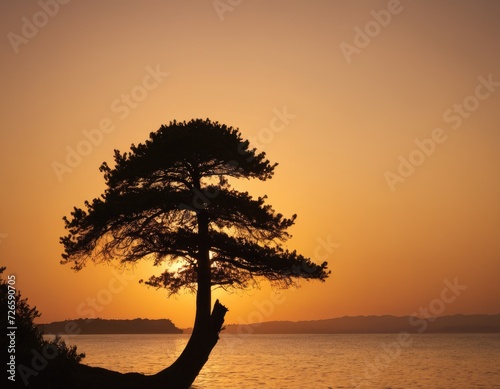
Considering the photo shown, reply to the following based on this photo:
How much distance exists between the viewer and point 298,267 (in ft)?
95.8

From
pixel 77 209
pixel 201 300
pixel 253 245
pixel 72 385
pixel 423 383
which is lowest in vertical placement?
pixel 423 383

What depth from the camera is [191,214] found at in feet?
95.2

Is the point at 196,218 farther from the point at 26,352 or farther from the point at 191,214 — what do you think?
the point at 26,352

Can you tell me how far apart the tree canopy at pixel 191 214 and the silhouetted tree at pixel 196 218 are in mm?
47

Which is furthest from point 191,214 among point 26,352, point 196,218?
point 26,352

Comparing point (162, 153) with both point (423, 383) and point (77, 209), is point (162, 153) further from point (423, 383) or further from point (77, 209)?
point (423, 383)

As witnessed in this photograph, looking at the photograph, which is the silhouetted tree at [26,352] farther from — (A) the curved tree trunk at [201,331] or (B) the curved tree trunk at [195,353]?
(A) the curved tree trunk at [201,331]

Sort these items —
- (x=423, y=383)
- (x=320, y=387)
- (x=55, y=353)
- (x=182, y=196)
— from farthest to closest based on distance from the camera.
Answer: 1. (x=423, y=383)
2. (x=320, y=387)
3. (x=182, y=196)
4. (x=55, y=353)

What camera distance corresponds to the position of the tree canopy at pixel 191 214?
28.5 metres

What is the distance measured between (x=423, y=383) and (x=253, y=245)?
33275 mm

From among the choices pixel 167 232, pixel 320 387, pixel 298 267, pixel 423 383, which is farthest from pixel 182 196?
pixel 423 383

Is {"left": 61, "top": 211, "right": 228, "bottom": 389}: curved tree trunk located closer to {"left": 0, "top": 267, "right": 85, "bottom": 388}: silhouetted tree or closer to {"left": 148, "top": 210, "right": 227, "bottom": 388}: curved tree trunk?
{"left": 148, "top": 210, "right": 227, "bottom": 388}: curved tree trunk

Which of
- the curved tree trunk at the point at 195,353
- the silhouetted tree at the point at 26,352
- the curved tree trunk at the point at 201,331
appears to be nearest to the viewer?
the silhouetted tree at the point at 26,352

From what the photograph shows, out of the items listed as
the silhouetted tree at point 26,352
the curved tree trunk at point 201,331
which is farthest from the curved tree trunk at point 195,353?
the silhouetted tree at point 26,352
